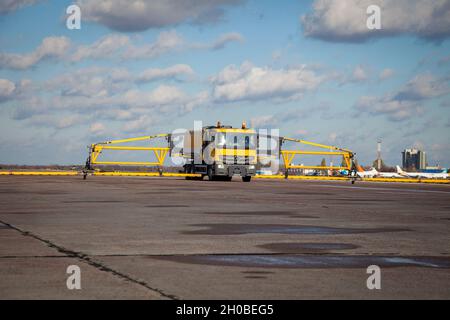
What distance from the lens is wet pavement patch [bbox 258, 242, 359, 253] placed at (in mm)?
10055

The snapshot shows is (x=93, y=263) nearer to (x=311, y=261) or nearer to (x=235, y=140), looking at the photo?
(x=311, y=261)

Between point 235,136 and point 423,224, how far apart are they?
120 feet

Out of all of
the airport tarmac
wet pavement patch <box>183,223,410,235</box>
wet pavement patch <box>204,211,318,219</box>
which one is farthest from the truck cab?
wet pavement patch <box>183,223,410,235</box>

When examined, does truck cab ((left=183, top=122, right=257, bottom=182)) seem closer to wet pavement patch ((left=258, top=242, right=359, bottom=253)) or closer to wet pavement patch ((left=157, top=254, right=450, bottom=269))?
wet pavement patch ((left=258, top=242, right=359, bottom=253))

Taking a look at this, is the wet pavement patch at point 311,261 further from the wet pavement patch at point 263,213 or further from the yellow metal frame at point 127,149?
the yellow metal frame at point 127,149

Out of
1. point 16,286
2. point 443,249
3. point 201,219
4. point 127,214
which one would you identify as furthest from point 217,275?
point 127,214

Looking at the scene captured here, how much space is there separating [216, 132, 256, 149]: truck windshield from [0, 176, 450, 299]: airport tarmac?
3321 cm

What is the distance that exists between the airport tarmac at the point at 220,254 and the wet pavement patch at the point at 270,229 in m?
0.02

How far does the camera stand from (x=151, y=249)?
9844 millimetres

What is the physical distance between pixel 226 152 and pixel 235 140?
1.29 meters

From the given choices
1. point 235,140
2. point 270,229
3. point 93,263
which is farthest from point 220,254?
point 235,140

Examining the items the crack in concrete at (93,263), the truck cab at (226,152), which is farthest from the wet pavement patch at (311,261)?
the truck cab at (226,152)

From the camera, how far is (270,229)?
13.3 meters
